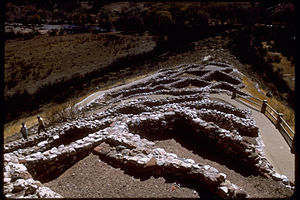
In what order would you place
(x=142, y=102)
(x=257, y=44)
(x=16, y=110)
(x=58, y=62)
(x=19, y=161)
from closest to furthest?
1. (x=19, y=161)
2. (x=142, y=102)
3. (x=16, y=110)
4. (x=58, y=62)
5. (x=257, y=44)

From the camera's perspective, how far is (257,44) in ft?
137

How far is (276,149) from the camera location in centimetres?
1000

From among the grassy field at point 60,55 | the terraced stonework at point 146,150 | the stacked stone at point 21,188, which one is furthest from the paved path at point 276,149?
the grassy field at point 60,55

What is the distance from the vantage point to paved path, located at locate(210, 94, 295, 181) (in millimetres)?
8633

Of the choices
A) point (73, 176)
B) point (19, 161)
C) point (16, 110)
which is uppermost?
point (19, 161)

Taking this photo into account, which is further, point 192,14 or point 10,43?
point 192,14

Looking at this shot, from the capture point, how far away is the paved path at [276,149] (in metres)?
8.63

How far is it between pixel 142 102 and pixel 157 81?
8374mm

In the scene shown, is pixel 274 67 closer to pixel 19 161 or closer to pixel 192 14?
pixel 192 14

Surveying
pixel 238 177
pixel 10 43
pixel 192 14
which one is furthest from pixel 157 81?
pixel 192 14

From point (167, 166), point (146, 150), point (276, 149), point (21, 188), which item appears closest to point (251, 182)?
point (167, 166)

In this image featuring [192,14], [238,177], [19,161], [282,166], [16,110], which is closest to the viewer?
[19,161]

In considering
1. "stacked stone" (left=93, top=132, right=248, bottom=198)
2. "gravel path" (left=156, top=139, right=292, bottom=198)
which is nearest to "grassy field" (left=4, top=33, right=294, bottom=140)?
"gravel path" (left=156, top=139, right=292, bottom=198)

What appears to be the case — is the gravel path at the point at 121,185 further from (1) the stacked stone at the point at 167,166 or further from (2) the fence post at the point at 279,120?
(2) the fence post at the point at 279,120
